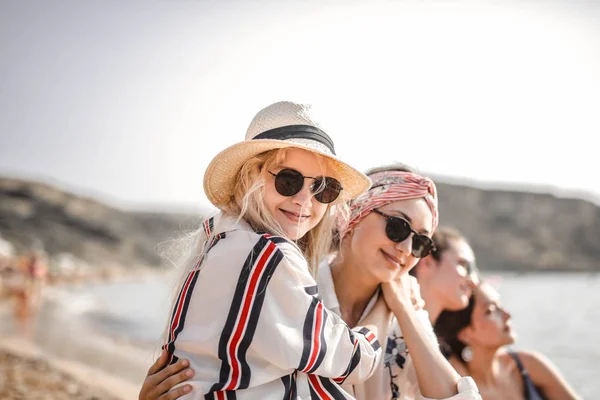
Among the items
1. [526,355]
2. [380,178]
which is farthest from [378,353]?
[526,355]

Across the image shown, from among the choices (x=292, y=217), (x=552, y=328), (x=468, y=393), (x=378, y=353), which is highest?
(x=552, y=328)

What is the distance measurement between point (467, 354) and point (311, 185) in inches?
90.9

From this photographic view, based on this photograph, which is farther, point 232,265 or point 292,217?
point 292,217

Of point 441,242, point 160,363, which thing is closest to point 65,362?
point 441,242

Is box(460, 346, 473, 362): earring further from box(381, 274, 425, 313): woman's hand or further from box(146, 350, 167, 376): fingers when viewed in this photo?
box(146, 350, 167, 376): fingers

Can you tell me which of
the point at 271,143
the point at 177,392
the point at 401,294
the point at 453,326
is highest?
the point at 271,143

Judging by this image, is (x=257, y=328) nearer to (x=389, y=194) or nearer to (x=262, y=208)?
(x=262, y=208)

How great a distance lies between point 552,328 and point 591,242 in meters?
71.9

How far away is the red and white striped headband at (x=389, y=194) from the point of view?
305 cm

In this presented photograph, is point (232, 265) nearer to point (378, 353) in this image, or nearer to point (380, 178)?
point (378, 353)

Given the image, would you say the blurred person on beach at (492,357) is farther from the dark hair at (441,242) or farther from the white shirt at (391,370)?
the white shirt at (391,370)

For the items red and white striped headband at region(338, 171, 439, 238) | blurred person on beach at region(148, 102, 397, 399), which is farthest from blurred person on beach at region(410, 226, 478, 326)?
blurred person on beach at region(148, 102, 397, 399)

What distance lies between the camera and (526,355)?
4.47 meters

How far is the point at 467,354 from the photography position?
4234 millimetres
